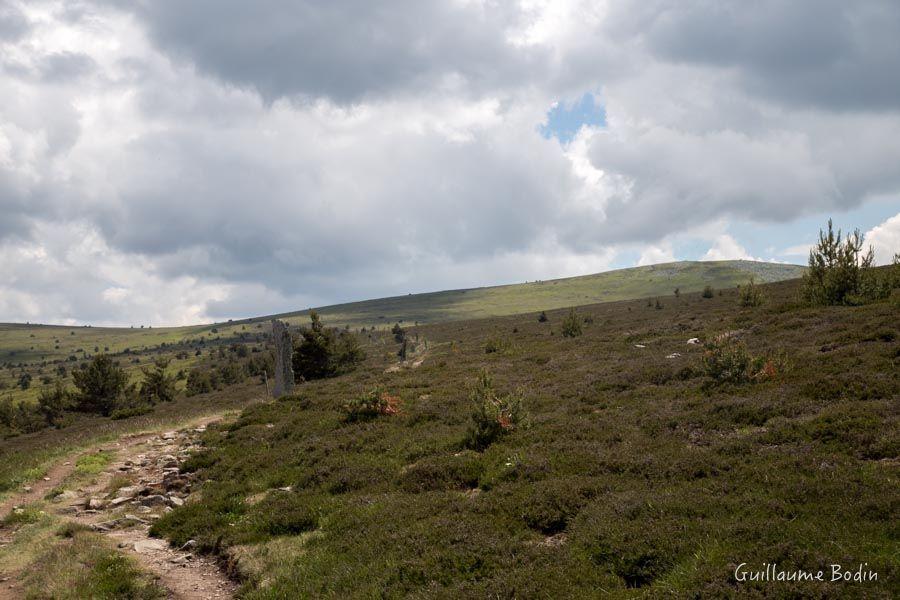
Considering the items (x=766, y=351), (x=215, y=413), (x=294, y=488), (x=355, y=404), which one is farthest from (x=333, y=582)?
(x=215, y=413)

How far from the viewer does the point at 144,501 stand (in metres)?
14.5

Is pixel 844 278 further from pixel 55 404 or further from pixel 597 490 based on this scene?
pixel 55 404

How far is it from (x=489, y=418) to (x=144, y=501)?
32.0 ft

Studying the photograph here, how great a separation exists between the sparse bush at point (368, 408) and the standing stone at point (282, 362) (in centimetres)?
982

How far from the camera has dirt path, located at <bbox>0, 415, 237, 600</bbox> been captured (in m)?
9.78

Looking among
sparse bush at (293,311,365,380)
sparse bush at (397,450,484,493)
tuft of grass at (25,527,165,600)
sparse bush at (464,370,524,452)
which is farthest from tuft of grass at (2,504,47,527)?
sparse bush at (293,311,365,380)

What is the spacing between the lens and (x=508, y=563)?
7.60 m

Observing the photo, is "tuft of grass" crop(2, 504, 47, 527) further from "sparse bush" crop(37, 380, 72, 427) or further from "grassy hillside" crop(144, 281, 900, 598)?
"sparse bush" crop(37, 380, 72, 427)

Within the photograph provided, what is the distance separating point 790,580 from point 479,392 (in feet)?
→ 35.4

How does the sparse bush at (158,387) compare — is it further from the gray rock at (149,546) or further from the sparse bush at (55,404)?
the gray rock at (149,546)

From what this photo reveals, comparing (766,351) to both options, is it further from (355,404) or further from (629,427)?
(355,404)

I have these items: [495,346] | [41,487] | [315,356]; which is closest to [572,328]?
[495,346]

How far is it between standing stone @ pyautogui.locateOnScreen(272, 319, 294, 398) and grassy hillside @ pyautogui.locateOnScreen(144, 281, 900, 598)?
829 cm

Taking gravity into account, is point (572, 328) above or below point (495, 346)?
above
